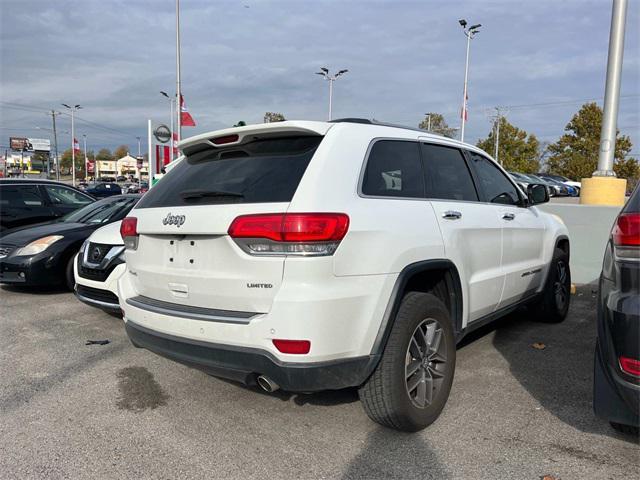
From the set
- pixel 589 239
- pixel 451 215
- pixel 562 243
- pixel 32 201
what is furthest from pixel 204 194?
pixel 32 201

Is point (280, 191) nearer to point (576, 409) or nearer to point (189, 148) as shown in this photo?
point (189, 148)

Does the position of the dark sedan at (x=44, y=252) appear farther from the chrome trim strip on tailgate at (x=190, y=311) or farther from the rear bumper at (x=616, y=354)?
the rear bumper at (x=616, y=354)

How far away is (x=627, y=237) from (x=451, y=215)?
1.17m

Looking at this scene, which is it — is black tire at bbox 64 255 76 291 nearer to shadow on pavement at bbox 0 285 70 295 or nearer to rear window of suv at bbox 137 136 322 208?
shadow on pavement at bbox 0 285 70 295

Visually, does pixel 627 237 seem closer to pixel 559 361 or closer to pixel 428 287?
pixel 428 287

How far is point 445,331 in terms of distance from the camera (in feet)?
10.9

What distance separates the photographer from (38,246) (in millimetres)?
6609

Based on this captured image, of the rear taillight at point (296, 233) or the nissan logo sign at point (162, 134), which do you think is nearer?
the rear taillight at point (296, 233)

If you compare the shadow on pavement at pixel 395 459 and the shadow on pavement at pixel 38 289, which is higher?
the shadow on pavement at pixel 395 459

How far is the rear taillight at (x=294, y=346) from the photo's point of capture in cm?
255

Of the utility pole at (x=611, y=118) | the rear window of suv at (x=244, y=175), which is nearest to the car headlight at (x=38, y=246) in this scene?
the rear window of suv at (x=244, y=175)

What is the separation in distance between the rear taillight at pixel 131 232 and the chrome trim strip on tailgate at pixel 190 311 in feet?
1.21

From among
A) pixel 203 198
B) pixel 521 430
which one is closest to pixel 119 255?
pixel 203 198

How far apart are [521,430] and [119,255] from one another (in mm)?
4092
